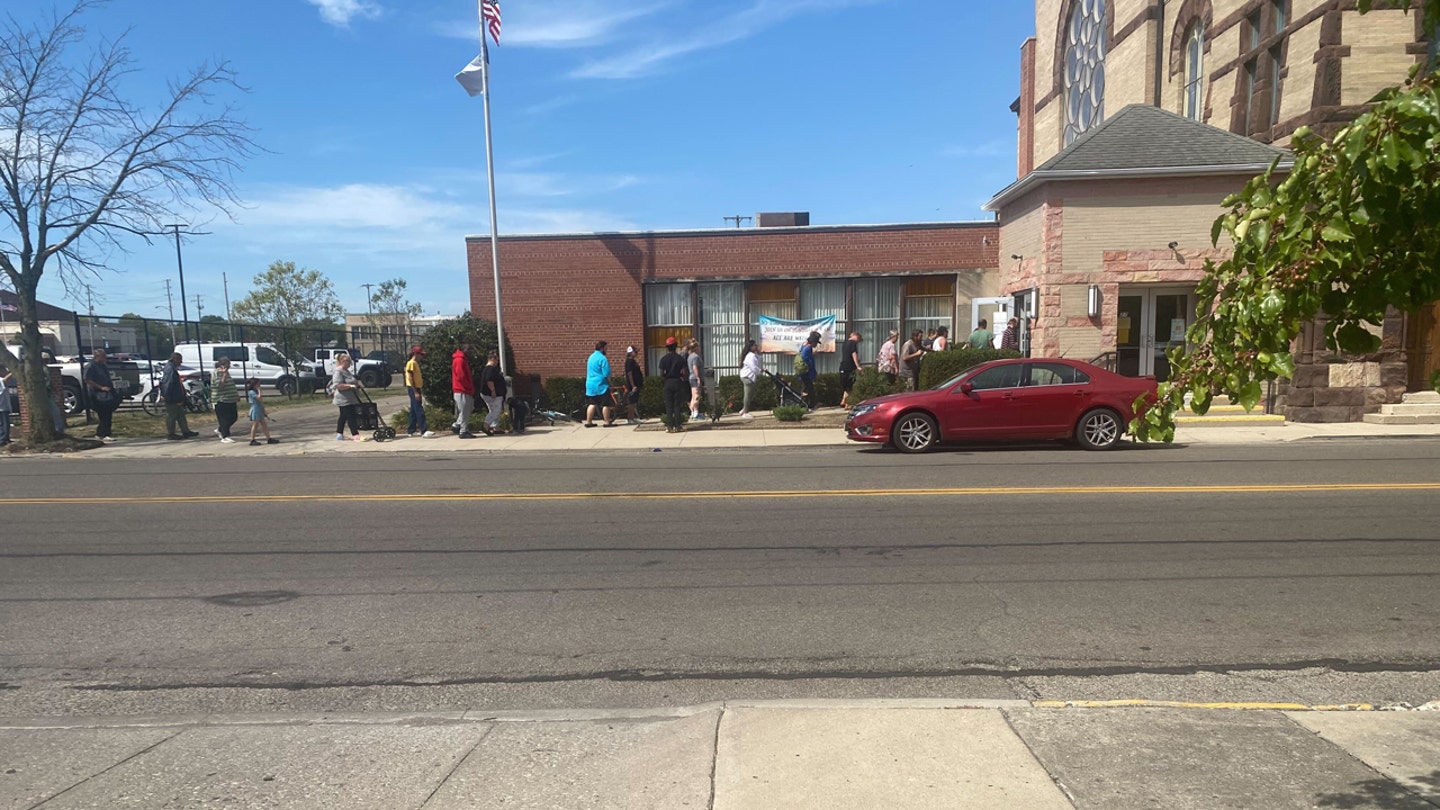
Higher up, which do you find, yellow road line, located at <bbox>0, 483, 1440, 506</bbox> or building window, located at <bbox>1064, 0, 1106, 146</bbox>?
building window, located at <bbox>1064, 0, 1106, 146</bbox>

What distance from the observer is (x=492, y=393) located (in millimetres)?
16016

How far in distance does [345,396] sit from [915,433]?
10846mm

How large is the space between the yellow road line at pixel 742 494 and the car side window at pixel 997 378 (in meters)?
3.48

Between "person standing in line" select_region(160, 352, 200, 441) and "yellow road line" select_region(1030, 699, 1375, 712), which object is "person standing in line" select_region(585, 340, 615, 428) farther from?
"yellow road line" select_region(1030, 699, 1375, 712)

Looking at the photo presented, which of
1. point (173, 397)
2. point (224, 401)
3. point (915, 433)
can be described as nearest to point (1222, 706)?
point (915, 433)

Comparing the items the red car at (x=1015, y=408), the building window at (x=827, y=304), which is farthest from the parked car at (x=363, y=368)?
the red car at (x=1015, y=408)

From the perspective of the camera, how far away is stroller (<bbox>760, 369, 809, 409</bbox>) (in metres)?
18.1

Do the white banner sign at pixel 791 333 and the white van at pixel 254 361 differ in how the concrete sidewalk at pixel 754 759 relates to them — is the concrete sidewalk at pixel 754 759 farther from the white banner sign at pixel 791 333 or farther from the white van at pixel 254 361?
the white van at pixel 254 361

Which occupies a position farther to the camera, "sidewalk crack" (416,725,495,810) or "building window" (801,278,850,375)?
"building window" (801,278,850,375)

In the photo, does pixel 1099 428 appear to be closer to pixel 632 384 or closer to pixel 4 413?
pixel 632 384

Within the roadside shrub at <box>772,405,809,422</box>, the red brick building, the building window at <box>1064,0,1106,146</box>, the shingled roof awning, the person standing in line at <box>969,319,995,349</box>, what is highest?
the building window at <box>1064,0,1106,146</box>

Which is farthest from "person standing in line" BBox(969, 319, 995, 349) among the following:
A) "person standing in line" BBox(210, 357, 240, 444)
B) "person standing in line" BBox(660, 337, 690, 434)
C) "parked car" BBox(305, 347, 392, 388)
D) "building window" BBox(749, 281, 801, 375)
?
"parked car" BBox(305, 347, 392, 388)

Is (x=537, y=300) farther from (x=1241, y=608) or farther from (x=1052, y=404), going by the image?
(x=1241, y=608)

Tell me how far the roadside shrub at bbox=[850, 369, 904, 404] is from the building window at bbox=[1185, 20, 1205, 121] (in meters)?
11.2
